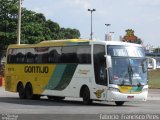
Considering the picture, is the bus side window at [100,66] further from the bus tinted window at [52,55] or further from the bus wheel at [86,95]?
the bus wheel at [86,95]

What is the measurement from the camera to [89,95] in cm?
2945

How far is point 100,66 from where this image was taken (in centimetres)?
2902

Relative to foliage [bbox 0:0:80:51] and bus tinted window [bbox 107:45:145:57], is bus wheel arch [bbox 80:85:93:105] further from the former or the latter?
foliage [bbox 0:0:80:51]

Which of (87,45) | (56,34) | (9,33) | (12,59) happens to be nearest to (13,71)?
(12,59)

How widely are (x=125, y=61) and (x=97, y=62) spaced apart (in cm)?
135

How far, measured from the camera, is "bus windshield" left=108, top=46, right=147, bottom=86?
2861 centimetres

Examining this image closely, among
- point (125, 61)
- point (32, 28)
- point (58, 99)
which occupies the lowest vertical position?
point (58, 99)

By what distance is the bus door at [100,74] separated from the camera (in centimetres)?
2873

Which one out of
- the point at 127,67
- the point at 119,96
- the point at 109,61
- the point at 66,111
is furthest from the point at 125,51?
the point at 66,111

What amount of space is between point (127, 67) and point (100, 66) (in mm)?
1293

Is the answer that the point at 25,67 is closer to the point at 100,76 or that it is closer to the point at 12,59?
the point at 12,59

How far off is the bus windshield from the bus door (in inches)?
15.7

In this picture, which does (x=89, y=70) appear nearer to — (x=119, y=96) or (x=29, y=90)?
(x=119, y=96)

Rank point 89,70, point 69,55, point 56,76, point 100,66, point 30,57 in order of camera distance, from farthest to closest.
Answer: point 30,57
point 56,76
point 69,55
point 89,70
point 100,66
